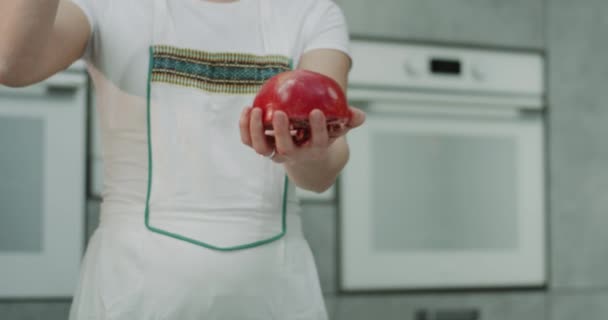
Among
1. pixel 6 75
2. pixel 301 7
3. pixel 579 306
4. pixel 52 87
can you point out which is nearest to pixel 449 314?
pixel 579 306

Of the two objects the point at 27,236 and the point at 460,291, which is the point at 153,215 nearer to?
the point at 27,236

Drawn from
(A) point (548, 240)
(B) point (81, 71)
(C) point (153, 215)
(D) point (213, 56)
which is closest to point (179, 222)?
(C) point (153, 215)

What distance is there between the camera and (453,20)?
210 centimetres

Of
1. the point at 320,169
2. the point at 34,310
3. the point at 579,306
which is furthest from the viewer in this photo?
the point at 579,306

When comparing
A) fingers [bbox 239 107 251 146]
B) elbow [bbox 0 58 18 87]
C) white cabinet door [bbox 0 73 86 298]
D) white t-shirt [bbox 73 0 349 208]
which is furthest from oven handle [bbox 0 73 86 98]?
fingers [bbox 239 107 251 146]

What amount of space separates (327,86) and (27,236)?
1248mm

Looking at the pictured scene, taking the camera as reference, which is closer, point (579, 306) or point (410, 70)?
point (410, 70)

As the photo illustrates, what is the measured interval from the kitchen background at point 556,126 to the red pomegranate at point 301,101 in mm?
1314

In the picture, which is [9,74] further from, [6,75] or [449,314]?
[449,314]

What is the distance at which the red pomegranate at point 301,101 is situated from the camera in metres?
0.63

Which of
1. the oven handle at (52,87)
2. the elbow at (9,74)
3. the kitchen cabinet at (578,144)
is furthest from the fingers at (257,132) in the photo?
the kitchen cabinet at (578,144)

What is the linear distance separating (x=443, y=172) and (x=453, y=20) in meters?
0.41

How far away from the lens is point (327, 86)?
67cm

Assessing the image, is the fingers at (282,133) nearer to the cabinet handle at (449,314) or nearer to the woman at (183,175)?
the woman at (183,175)
